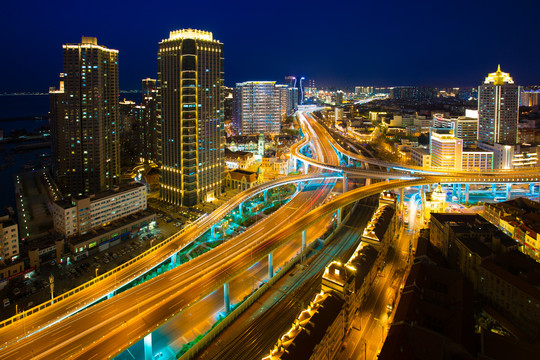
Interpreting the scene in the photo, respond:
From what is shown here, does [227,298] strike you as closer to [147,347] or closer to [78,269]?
[147,347]

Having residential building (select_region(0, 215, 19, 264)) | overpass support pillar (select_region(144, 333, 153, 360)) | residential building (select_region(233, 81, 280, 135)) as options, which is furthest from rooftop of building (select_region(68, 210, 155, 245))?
residential building (select_region(233, 81, 280, 135))

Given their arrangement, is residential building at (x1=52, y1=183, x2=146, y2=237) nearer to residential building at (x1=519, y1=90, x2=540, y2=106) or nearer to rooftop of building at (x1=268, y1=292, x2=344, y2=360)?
rooftop of building at (x1=268, y1=292, x2=344, y2=360)

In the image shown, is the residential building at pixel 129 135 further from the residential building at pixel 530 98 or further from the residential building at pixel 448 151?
the residential building at pixel 530 98

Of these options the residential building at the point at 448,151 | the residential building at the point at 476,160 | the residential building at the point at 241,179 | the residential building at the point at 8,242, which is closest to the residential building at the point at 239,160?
the residential building at the point at 241,179

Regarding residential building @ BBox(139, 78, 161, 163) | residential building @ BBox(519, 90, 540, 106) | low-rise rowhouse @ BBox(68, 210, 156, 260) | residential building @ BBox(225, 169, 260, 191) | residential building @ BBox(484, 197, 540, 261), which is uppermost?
Result: residential building @ BBox(519, 90, 540, 106)

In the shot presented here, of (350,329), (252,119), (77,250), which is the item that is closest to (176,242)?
(77,250)
